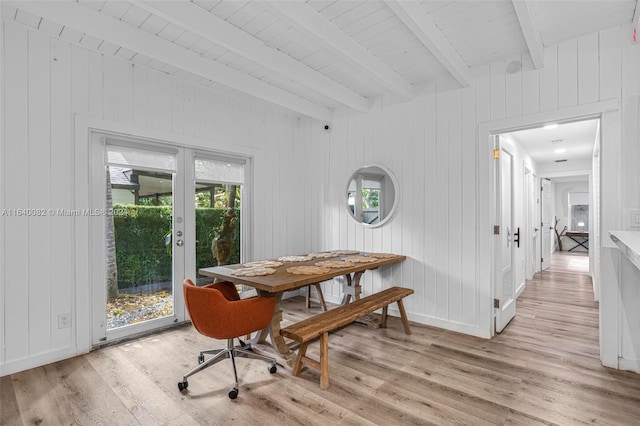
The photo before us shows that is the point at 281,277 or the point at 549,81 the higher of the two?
the point at 549,81

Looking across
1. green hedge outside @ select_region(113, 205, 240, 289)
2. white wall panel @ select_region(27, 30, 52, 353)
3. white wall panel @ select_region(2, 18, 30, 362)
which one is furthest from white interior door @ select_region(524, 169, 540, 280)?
white wall panel @ select_region(2, 18, 30, 362)

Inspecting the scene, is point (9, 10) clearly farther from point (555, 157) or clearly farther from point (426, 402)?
point (555, 157)

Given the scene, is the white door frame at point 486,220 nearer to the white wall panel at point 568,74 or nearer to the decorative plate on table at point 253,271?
the white wall panel at point 568,74

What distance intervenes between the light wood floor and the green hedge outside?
60cm

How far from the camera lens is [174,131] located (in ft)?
10.8

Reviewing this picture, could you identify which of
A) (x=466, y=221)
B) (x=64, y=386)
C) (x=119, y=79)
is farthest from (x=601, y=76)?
(x=64, y=386)

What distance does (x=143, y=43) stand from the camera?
247cm

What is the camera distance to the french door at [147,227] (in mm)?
2861

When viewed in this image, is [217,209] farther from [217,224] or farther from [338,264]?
[338,264]

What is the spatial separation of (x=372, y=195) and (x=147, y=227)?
245 cm

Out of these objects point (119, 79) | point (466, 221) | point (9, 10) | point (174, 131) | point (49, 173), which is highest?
point (9, 10)

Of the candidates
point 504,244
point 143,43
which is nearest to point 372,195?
point 504,244

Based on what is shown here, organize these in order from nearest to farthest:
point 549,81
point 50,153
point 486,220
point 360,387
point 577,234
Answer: point 360,387 < point 50,153 < point 549,81 < point 486,220 < point 577,234

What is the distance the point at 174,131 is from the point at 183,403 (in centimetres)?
247
